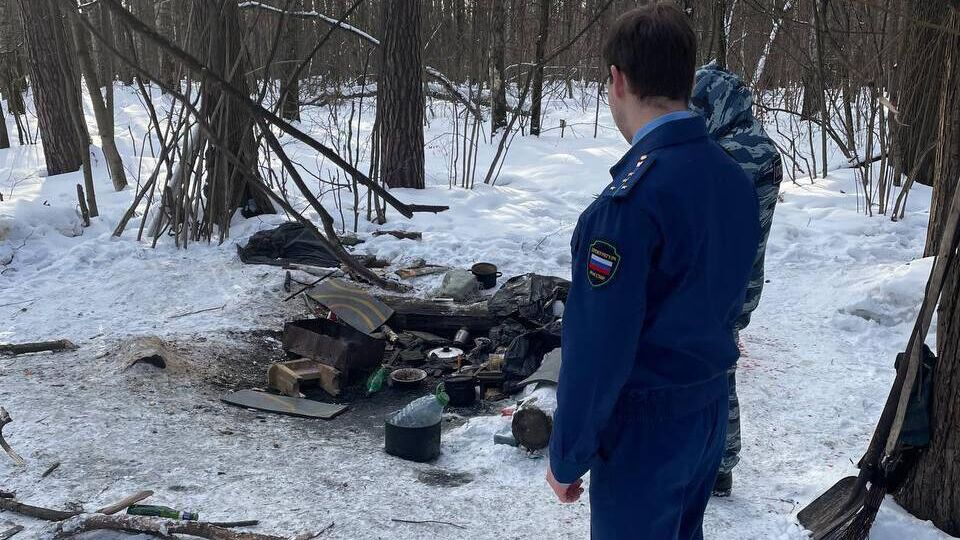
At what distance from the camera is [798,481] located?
3652 millimetres

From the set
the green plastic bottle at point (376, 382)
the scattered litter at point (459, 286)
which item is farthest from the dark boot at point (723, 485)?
the scattered litter at point (459, 286)

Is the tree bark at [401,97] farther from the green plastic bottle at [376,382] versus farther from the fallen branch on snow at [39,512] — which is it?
the fallen branch on snow at [39,512]

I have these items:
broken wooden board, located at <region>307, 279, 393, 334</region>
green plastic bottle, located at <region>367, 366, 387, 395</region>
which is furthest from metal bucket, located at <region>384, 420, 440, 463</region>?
broken wooden board, located at <region>307, 279, 393, 334</region>

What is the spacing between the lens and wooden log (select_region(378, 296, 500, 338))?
6.07m

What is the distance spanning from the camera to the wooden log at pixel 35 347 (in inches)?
210

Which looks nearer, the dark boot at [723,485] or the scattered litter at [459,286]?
the dark boot at [723,485]

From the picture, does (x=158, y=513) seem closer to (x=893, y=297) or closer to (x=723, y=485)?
(x=723, y=485)

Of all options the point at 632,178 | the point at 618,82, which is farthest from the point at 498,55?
the point at 632,178

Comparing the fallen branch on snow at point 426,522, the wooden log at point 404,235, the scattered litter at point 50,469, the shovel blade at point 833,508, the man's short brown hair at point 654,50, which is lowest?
the fallen branch on snow at point 426,522

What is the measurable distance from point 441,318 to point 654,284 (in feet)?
14.6

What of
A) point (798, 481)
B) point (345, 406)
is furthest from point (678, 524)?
point (345, 406)

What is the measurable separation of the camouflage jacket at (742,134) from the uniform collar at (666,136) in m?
1.37

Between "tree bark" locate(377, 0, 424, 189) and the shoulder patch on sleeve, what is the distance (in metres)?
8.04

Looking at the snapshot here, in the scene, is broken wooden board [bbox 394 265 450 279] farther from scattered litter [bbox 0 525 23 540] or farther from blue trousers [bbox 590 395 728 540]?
blue trousers [bbox 590 395 728 540]
